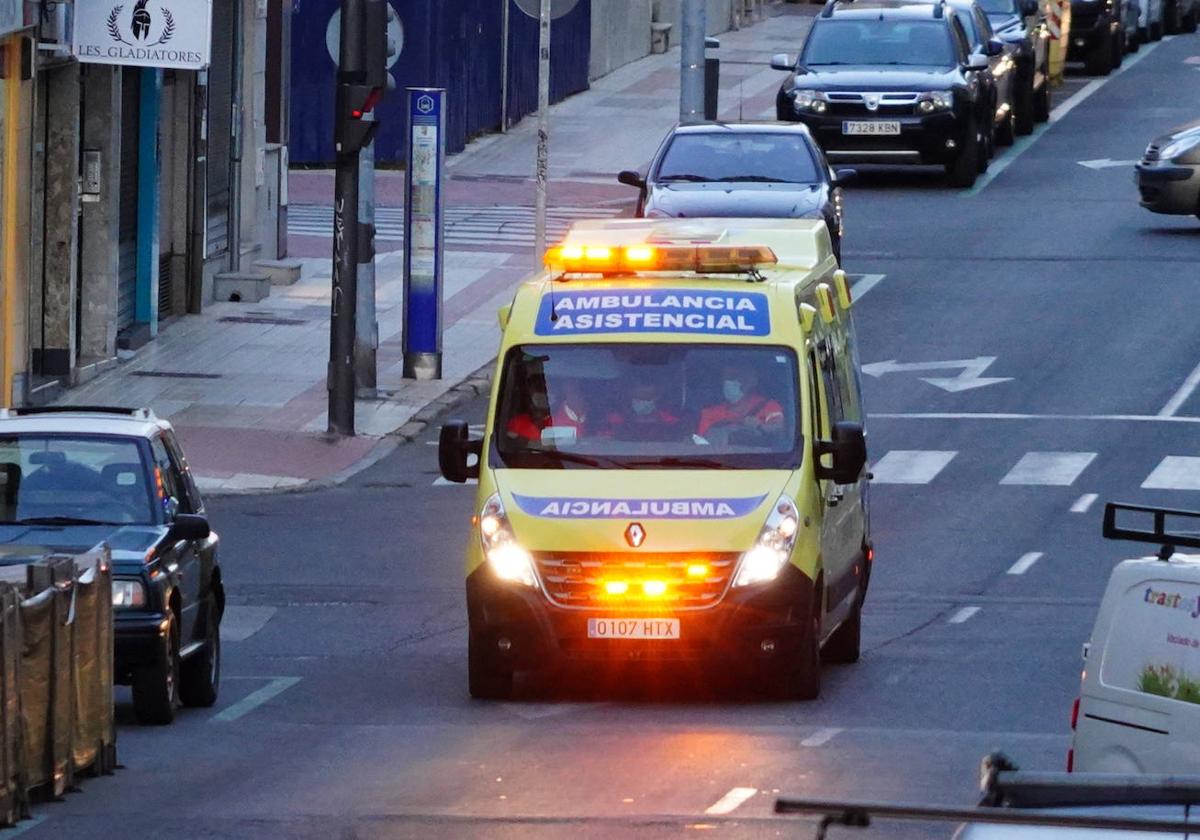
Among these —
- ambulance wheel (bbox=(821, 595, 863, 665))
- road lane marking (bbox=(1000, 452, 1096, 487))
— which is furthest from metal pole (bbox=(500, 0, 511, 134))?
ambulance wheel (bbox=(821, 595, 863, 665))

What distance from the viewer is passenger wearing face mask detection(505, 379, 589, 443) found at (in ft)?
48.3

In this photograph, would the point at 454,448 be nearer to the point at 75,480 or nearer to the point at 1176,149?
the point at 75,480

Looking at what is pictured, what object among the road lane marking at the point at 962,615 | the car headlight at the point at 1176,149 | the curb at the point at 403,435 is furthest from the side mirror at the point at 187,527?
the car headlight at the point at 1176,149

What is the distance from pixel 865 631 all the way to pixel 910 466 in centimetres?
560

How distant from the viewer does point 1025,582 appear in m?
18.6

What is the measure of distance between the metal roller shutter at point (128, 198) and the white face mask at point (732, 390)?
14437 millimetres

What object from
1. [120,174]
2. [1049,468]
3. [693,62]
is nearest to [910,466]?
[1049,468]

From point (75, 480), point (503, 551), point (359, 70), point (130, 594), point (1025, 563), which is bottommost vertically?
point (1025, 563)

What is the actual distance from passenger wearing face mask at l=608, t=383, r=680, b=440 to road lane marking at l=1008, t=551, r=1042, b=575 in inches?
191

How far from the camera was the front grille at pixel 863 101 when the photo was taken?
34.6 meters

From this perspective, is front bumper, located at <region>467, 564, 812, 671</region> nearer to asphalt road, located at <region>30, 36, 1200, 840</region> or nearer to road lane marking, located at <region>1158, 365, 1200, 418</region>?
asphalt road, located at <region>30, 36, 1200, 840</region>

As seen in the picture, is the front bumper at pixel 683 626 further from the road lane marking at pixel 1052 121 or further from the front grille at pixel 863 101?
the road lane marking at pixel 1052 121

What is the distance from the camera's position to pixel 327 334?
2859cm

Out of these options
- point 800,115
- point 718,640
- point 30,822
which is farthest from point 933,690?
point 800,115
